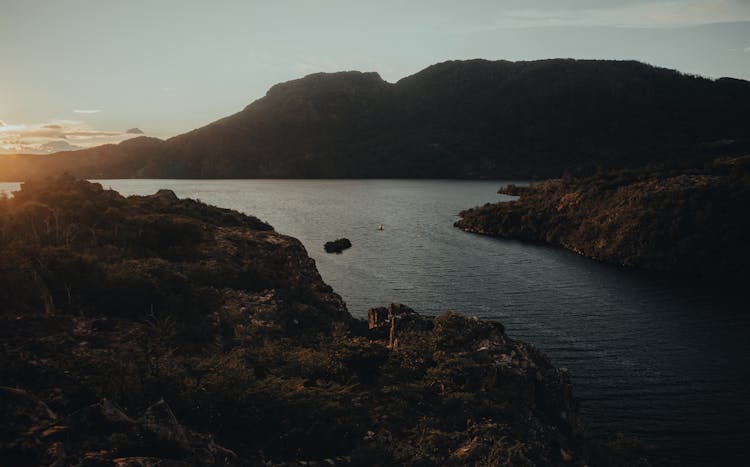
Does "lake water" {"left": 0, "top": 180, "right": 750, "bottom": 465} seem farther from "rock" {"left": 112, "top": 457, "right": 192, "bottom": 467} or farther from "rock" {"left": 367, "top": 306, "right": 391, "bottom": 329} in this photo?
"rock" {"left": 112, "top": 457, "right": 192, "bottom": 467}

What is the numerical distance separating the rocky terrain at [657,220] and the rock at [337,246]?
140 feet

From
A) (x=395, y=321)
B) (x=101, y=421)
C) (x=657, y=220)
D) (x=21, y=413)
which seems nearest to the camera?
(x=21, y=413)

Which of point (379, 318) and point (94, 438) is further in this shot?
point (379, 318)

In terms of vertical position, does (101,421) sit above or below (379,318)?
above

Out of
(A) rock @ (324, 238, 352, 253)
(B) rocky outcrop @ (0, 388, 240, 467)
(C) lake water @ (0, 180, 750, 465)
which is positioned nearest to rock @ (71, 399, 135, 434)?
(B) rocky outcrop @ (0, 388, 240, 467)

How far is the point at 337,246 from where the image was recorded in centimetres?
9519

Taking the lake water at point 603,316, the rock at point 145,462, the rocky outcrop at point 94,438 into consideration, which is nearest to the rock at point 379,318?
the lake water at point 603,316

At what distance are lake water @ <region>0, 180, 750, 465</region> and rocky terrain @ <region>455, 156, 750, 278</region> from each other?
7172 millimetres

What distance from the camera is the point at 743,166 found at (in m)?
94.4

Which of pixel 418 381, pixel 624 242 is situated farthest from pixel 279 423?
pixel 624 242

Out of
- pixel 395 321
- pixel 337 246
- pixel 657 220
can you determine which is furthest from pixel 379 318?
pixel 657 220

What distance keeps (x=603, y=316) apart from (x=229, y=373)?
161 ft

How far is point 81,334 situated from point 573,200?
116m

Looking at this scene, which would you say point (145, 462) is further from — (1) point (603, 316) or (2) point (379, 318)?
(1) point (603, 316)
